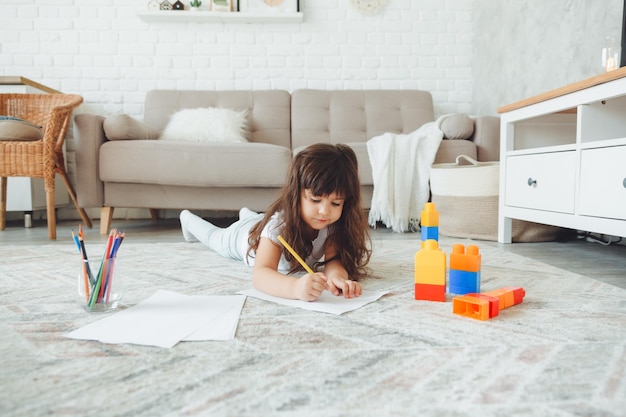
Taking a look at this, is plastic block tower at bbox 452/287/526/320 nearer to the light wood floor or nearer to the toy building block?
the toy building block

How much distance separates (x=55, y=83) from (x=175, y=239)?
74.5 inches

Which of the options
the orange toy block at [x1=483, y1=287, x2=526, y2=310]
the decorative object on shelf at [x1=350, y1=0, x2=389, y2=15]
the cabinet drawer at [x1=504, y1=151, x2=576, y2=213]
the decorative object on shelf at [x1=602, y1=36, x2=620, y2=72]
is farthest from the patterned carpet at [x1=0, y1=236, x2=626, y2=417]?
the decorative object on shelf at [x1=350, y1=0, x2=389, y2=15]

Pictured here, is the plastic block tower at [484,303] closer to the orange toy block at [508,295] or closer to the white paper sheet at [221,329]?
the orange toy block at [508,295]

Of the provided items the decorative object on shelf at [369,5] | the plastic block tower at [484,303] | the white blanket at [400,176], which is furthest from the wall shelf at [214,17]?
the plastic block tower at [484,303]

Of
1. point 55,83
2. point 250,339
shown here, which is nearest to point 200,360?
point 250,339

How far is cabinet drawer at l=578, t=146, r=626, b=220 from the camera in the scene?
1423mm

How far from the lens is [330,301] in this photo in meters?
1.10

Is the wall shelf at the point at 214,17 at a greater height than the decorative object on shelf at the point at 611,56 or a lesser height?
greater

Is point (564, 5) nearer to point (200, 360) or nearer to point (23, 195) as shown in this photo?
point (200, 360)

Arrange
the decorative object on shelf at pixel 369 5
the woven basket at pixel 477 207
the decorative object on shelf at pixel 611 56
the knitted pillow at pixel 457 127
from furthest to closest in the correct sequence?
1. the decorative object on shelf at pixel 369 5
2. the knitted pillow at pixel 457 127
3. the woven basket at pixel 477 207
4. the decorative object on shelf at pixel 611 56

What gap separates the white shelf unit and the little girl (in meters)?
0.81

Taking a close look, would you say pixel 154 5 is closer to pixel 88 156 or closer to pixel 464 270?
pixel 88 156

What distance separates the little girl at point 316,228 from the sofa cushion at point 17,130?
1642 millimetres

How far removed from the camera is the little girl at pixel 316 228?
110 centimetres
